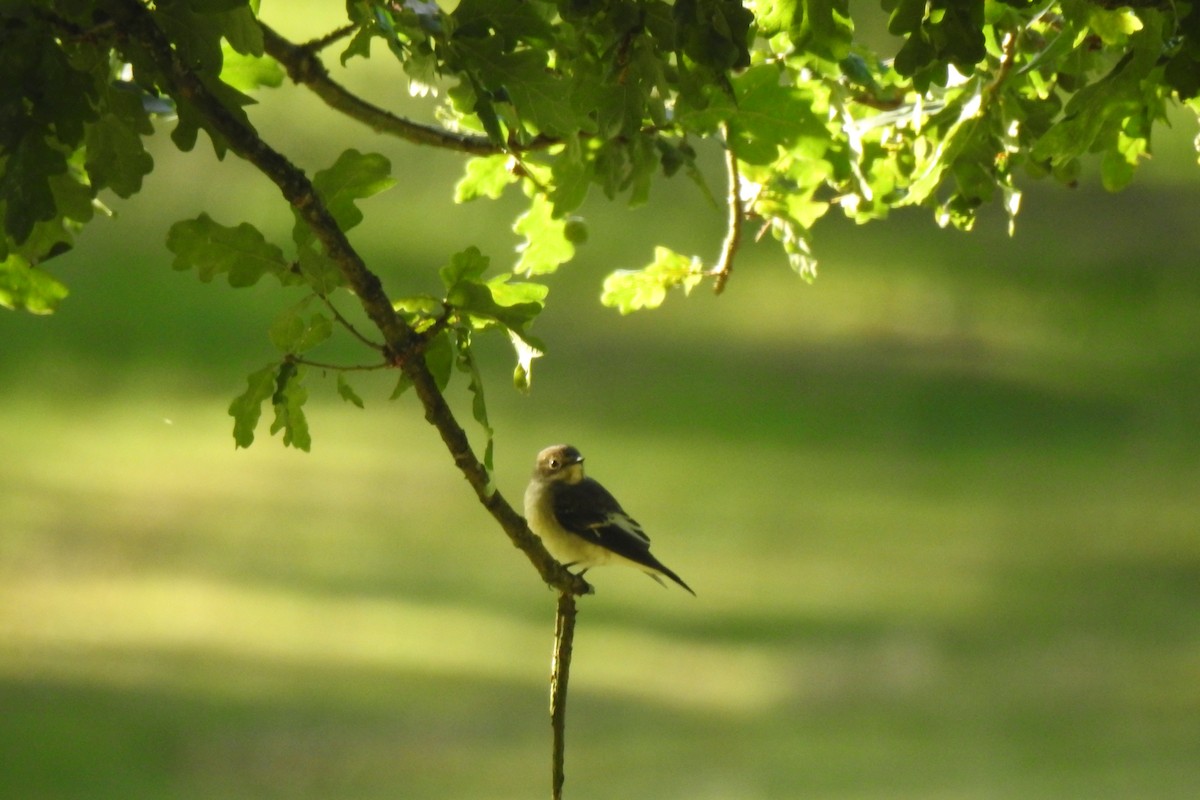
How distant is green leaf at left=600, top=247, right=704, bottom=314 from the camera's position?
131 centimetres

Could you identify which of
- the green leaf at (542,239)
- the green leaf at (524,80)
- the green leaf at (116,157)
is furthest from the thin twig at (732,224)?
the green leaf at (116,157)

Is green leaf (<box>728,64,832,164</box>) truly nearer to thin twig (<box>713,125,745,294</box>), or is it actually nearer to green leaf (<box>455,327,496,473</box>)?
thin twig (<box>713,125,745,294</box>)

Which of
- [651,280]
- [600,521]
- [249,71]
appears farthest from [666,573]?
[249,71]

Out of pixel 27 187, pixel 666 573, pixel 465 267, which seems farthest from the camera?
pixel 666 573

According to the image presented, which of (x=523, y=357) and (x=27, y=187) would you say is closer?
(x=27, y=187)

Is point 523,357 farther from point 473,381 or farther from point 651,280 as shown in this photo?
point 651,280

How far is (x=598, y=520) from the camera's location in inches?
77.1

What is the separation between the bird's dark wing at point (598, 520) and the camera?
1916mm

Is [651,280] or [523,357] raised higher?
[651,280]

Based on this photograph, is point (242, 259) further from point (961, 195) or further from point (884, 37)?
point (884, 37)

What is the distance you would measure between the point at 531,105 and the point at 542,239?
12.9 inches

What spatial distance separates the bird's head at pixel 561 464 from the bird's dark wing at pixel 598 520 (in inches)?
0.6

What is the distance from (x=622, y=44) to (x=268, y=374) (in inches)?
13.1

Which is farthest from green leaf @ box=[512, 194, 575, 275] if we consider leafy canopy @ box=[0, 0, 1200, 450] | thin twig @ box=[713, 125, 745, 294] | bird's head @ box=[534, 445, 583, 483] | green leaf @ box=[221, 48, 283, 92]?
bird's head @ box=[534, 445, 583, 483]
